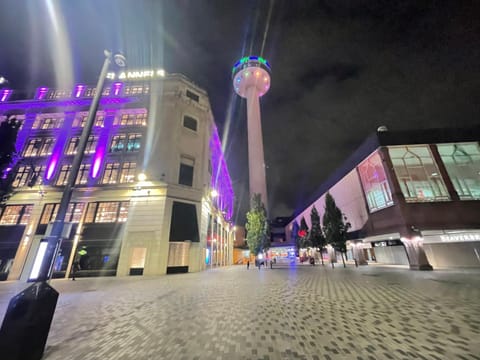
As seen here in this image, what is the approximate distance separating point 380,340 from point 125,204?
23.3 metres

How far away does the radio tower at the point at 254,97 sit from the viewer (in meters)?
54.0

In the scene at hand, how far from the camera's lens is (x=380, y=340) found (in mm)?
3904

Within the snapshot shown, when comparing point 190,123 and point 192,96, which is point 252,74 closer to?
point 192,96

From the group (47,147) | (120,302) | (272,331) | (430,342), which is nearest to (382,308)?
(430,342)

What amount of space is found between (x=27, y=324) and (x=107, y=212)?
2032 cm

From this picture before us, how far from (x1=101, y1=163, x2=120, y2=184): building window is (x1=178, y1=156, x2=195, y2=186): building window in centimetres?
752

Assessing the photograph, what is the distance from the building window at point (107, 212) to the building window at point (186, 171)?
261 inches

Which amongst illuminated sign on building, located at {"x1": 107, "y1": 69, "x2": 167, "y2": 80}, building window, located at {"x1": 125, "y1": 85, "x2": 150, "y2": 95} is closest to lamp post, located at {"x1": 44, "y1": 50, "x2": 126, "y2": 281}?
building window, located at {"x1": 125, "y1": 85, "x2": 150, "y2": 95}

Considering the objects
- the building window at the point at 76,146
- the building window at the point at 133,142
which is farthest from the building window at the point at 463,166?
the building window at the point at 76,146

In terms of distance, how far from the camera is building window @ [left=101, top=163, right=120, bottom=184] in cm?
2153

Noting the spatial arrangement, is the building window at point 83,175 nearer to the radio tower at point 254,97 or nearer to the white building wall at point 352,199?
the white building wall at point 352,199

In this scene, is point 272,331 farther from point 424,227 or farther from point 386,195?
point 386,195

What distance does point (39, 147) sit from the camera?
75.2ft

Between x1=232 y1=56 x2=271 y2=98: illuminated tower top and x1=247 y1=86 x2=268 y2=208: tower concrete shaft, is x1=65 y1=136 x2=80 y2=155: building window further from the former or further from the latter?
x1=232 y1=56 x2=271 y2=98: illuminated tower top
